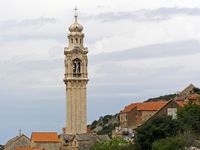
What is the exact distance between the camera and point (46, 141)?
138 meters

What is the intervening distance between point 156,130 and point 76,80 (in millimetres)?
51778

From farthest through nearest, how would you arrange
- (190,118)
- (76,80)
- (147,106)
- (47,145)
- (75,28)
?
1. (75,28)
2. (76,80)
3. (47,145)
4. (147,106)
5. (190,118)

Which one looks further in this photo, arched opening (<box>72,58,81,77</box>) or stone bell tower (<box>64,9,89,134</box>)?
arched opening (<box>72,58,81,77</box>)

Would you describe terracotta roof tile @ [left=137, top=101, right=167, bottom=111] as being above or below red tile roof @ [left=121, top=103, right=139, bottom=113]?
below

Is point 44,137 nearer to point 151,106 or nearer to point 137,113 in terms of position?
point 137,113

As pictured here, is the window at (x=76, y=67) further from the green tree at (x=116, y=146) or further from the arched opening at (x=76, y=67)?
the green tree at (x=116, y=146)

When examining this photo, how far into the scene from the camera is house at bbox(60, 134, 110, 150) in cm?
12757

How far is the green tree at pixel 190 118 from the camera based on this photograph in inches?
3497

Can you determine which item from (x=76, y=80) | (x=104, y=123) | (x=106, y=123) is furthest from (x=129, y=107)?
(x=104, y=123)

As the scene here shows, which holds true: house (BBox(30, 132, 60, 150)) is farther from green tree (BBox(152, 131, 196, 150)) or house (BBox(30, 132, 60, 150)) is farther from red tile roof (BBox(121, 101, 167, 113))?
green tree (BBox(152, 131, 196, 150))

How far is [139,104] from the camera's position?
455ft

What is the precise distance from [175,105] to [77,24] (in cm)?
3635

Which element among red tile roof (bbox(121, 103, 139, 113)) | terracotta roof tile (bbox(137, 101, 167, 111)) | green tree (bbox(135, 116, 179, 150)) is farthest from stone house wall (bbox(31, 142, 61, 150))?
green tree (bbox(135, 116, 179, 150))

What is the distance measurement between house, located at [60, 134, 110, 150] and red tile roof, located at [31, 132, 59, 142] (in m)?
1.63
